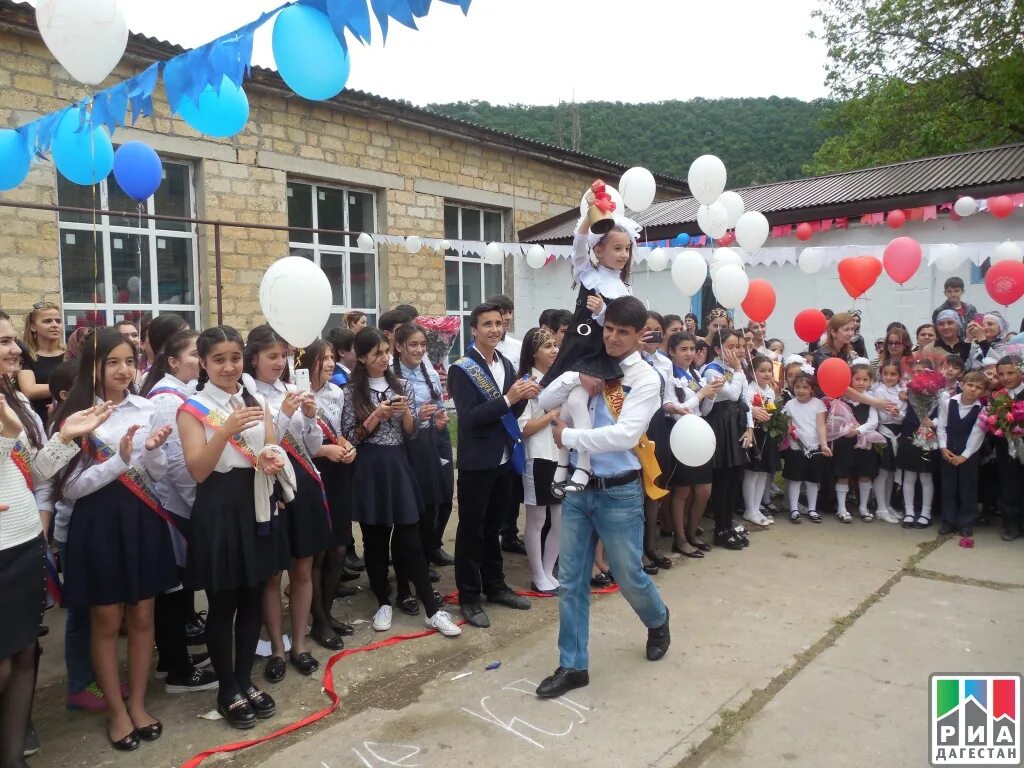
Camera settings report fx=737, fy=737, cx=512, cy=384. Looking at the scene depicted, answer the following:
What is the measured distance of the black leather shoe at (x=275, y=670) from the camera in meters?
3.50

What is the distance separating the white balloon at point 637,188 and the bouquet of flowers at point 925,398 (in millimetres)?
2689

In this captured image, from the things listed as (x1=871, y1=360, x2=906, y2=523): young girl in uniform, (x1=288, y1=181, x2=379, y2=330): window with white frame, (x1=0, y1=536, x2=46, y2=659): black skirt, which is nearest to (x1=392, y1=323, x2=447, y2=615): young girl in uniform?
(x1=0, y1=536, x2=46, y2=659): black skirt

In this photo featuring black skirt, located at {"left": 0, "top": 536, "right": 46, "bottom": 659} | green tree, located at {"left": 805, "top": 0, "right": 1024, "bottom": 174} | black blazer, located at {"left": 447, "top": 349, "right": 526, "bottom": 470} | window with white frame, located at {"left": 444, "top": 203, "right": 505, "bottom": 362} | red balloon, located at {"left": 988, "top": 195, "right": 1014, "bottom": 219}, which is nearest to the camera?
black skirt, located at {"left": 0, "top": 536, "right": 46, "bottom": 659}

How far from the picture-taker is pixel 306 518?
3.54m

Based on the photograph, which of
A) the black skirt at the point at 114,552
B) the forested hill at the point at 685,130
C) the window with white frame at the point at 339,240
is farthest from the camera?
the forested hill at the point at 685,130

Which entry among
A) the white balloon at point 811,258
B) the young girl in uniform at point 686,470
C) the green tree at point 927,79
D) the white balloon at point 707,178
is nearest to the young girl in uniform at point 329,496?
the young girl in uniform at point 686,470

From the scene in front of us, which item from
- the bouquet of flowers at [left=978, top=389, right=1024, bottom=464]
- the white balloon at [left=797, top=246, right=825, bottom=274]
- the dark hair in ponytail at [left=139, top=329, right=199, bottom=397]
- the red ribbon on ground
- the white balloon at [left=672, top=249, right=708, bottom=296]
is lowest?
the red ribbon on ground

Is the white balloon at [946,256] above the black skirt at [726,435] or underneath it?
above

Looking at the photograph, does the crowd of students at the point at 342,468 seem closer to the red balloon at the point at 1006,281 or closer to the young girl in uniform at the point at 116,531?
the young girl in uniform at the point at 116,531

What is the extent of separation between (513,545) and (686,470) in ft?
4.67

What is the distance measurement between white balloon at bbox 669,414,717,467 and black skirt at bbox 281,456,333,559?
1.90m

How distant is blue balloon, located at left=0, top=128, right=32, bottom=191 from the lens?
4.73 meters

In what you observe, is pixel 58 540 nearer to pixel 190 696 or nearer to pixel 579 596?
pixel 190 696

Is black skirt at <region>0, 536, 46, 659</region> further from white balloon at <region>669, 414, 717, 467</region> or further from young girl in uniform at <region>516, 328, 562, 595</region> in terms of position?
white balloon at <region>669, 414, 717, 467</region>
